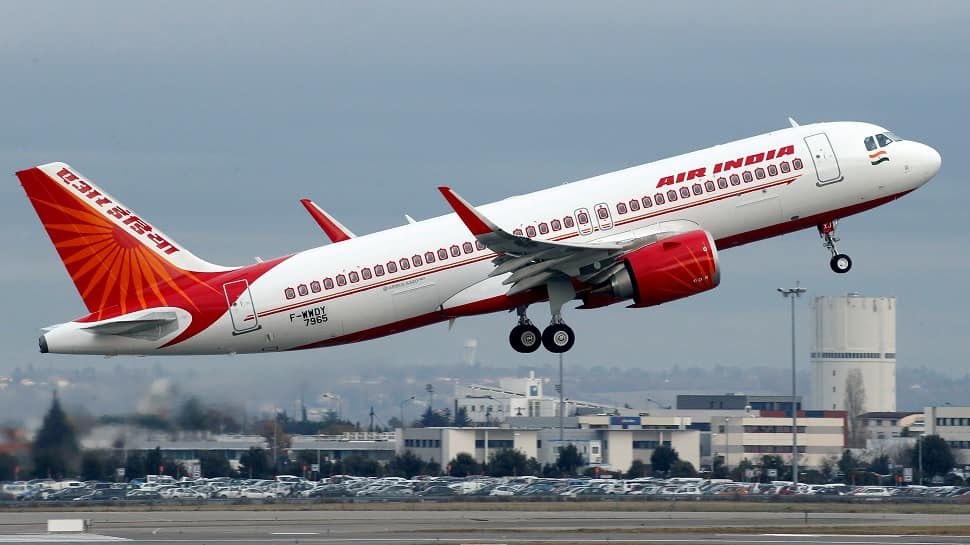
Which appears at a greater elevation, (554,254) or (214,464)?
(554,254)

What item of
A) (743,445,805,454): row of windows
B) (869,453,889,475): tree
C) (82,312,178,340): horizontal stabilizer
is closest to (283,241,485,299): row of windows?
(82,312,178,340): horizontal stabilizer

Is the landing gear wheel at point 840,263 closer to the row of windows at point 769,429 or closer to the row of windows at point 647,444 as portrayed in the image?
the row of windows at point 647,444

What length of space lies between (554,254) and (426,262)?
4.76 meters

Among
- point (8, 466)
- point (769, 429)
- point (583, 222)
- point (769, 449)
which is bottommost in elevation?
point (769, 449)

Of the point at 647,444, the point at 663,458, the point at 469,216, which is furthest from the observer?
the point at 647,444

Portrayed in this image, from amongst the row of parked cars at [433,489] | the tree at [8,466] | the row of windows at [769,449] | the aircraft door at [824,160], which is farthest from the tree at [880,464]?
the tree at [8,466]

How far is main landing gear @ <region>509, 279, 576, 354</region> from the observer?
59.2m

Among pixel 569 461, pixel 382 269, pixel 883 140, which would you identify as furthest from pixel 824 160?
pixel 569 461

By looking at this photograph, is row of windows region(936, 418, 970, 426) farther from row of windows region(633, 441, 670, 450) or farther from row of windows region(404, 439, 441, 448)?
row of windows region(404, 439, 441, 448)

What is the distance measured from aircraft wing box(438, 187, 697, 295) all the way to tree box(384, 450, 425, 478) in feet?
149

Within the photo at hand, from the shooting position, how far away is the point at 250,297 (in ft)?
191

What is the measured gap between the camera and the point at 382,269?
5797cm

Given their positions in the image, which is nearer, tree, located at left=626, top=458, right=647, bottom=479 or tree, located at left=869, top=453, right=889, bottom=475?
tree, located at left=626, top=458, right=647, bottom=479

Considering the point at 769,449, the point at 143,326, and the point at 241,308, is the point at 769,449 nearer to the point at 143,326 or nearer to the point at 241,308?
the point at 241,308
